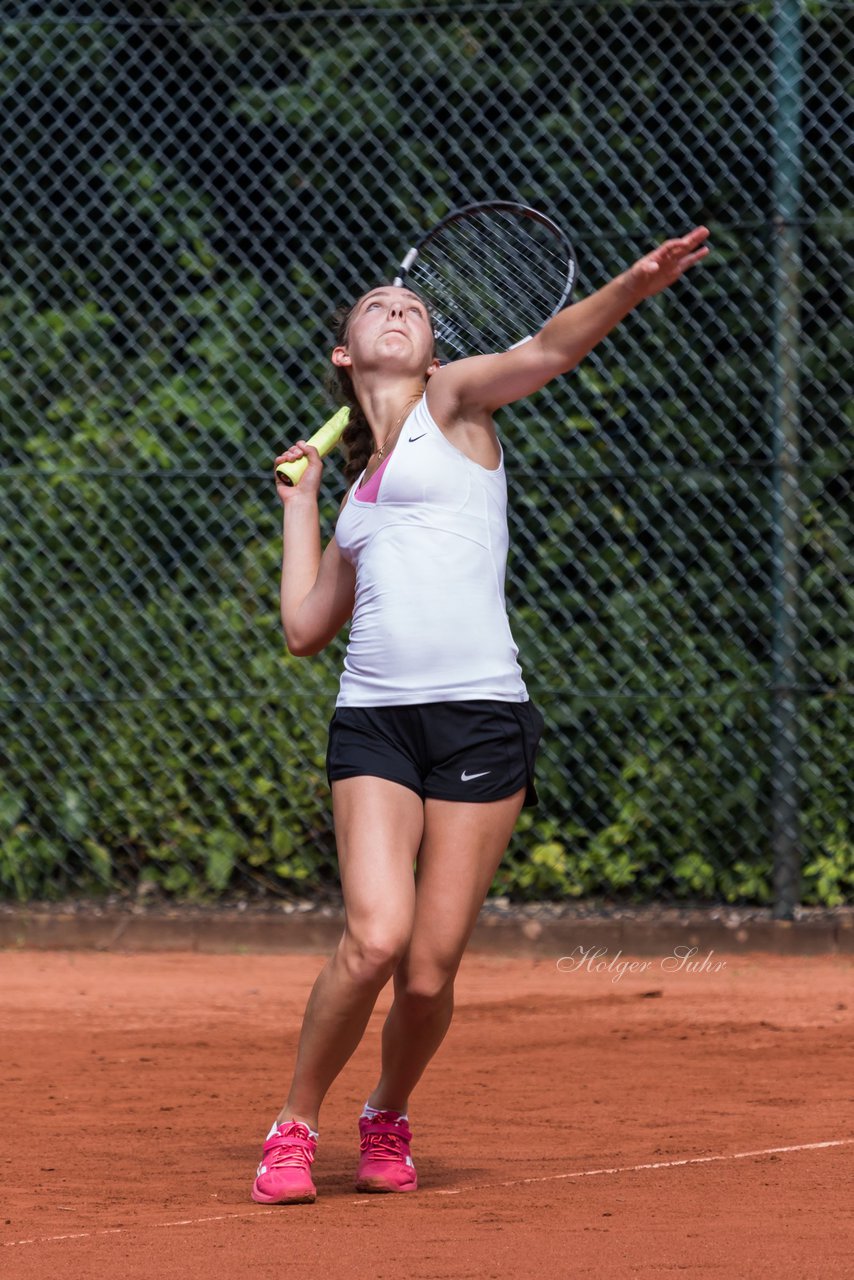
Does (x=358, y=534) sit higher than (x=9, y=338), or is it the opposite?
(x=9, y=338)

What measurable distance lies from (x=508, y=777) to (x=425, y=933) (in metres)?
0.32

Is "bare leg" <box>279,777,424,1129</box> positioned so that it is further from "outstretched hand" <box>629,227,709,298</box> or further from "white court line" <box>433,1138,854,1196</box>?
"outstretched hand" <box>629,227,709,298</box>

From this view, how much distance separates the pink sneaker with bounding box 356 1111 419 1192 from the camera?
3254 mm

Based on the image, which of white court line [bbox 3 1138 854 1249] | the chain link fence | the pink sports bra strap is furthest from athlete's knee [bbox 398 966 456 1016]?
the chain link fence

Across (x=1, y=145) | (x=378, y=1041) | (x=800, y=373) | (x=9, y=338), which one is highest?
(x=1, y=145)

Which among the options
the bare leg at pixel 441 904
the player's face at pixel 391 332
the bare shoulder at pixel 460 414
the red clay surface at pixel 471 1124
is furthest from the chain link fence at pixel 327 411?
the bare leg at pixel 441 904

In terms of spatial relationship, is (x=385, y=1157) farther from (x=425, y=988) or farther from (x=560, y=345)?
(x=560, y=345)

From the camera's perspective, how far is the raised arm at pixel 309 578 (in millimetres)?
3449

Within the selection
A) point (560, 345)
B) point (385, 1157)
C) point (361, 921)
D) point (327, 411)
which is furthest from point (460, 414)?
point (327, 411)

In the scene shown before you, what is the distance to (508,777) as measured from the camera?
3266 millimetres

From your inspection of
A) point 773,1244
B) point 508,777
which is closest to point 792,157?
point 508,777

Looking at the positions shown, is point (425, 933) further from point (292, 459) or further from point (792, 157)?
point (792, 157)

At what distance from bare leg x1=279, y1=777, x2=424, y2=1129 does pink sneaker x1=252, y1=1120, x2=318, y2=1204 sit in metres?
0.03

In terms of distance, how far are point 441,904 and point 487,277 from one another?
150cm
